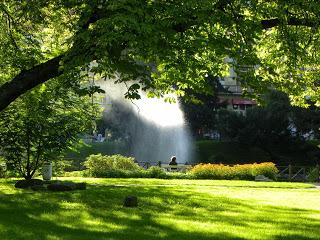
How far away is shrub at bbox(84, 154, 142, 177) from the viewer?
3048 cm

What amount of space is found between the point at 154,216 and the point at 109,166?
20290 mm

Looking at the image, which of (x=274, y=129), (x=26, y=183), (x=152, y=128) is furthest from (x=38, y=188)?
(x=152, y=128)

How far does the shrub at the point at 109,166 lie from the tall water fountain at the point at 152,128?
1170 inches

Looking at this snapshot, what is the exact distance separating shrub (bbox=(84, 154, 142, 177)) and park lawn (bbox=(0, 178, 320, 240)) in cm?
1193

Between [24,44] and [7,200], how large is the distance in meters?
6.46

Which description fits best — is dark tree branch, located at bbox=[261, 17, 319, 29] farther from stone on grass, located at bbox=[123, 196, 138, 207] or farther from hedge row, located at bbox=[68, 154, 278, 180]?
hedge row, located at bbox=[68, 154, 278, 180]

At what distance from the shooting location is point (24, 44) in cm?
1855

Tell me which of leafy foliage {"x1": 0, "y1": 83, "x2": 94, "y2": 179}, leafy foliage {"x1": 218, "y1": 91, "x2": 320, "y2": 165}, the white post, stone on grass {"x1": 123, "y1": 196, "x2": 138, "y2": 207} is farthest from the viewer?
leafy foliage {"x1": 218, "y1": 91, "x2": 320, "y2": 165}

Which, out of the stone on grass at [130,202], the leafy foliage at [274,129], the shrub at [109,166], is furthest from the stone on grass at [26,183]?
the leafy foliage at [274,129]

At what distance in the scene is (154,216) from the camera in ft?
41.2

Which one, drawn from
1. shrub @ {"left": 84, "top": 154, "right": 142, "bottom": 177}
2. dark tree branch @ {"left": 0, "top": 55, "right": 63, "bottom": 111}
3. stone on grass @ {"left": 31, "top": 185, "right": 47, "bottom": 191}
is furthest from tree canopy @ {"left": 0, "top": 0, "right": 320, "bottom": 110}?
shrub @ {"left": 84, "top": 154, "right": 142, "bottom": 177}

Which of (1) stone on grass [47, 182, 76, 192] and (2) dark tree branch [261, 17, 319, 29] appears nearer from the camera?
(2) dark tree branch [261, 17, 319, 29]

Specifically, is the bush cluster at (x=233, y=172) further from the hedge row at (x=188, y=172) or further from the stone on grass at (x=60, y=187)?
the stone on grass at (x=60, y=187)

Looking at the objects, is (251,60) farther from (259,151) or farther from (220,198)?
(259,151)
